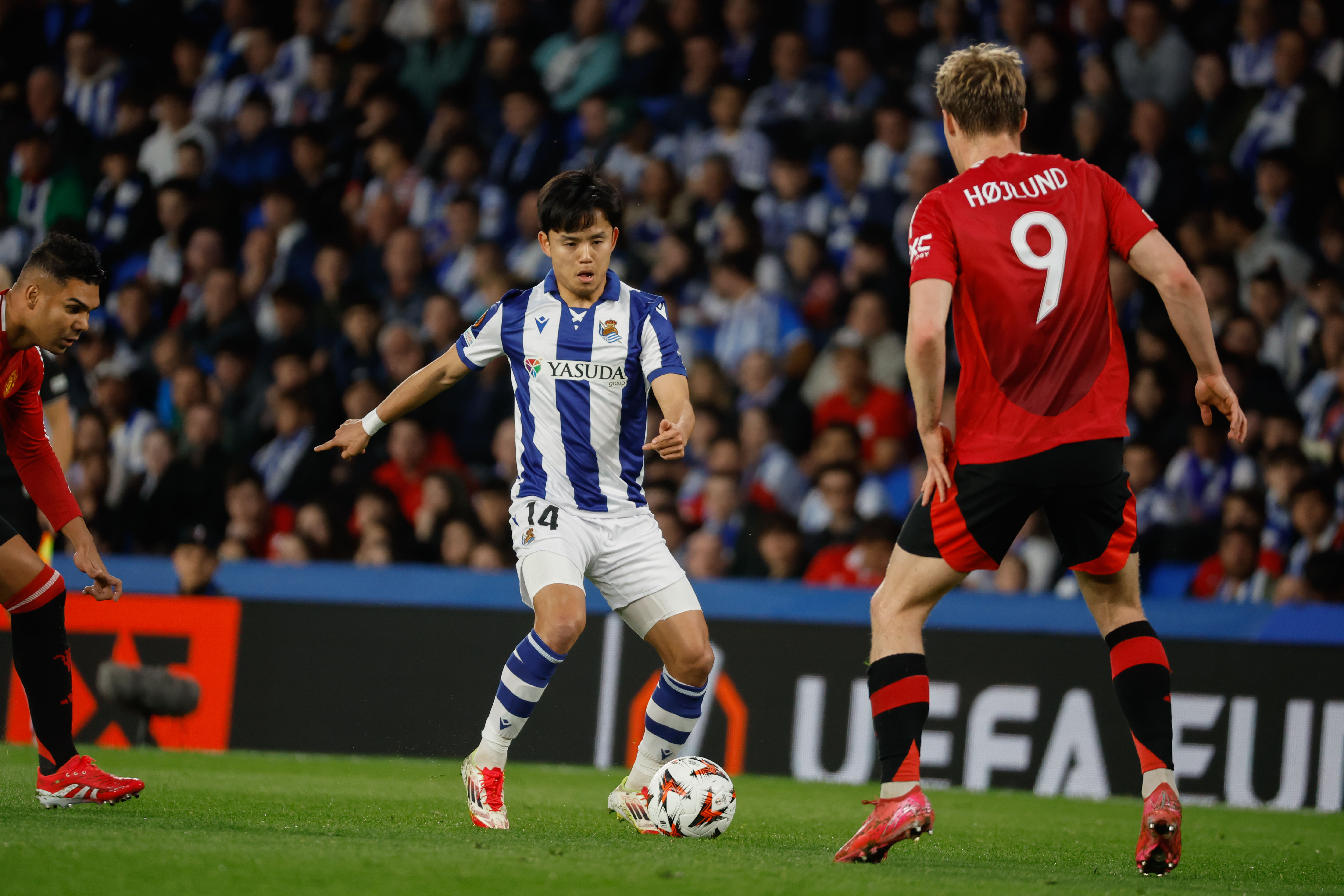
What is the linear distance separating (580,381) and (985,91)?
173 centimetres

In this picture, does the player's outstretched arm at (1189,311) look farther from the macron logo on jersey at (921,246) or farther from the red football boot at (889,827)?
the red football boot at (889,827)

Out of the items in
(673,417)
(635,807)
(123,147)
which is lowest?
(635,807)

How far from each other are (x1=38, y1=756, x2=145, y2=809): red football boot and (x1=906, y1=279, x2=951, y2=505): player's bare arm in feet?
9.20

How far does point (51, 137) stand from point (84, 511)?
4.59 meters

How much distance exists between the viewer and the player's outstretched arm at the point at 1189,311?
4.18 metres

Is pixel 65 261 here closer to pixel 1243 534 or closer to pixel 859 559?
pixel 859 559

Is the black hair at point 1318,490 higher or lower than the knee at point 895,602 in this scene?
higher

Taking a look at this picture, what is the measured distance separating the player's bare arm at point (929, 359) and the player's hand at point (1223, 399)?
0.74 m

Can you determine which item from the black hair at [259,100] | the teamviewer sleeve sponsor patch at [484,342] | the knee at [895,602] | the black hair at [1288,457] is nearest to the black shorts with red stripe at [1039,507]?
the knee at [895,602]

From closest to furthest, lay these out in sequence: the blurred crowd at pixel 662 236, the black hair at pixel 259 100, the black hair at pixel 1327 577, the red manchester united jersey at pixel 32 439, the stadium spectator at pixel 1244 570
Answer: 1. the red manchester united jersey at pixel 32 439
2. the black hair at pixel 1327 577
3. the stadium spectator at pixel 1244 570
4. the blurred crowd at pixel 662 236
5. the black hair at pixel 259 100

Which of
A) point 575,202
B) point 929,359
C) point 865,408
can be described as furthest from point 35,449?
point 865,408

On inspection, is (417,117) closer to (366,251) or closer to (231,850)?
(366,251)

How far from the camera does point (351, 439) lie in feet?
16.8

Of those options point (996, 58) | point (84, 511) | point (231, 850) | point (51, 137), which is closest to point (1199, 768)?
point (996, 58)
